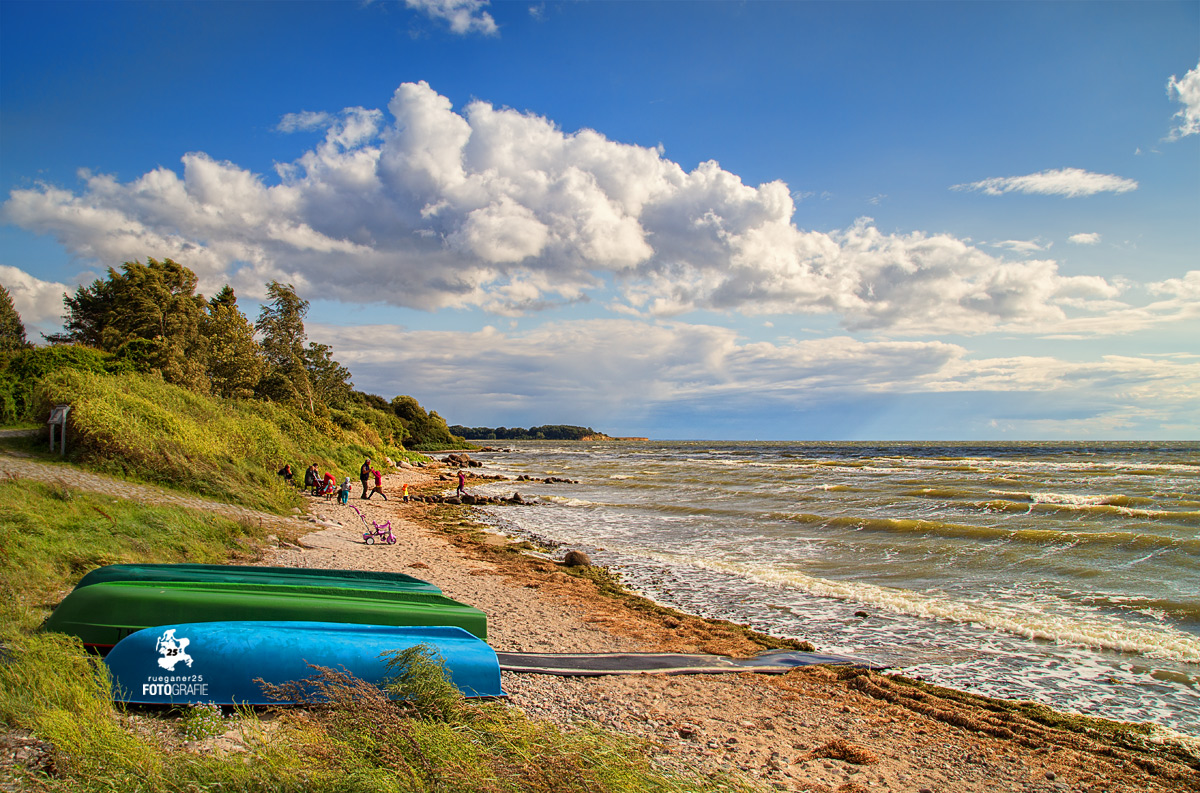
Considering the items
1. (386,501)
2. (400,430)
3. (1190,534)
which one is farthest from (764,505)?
(400,430)

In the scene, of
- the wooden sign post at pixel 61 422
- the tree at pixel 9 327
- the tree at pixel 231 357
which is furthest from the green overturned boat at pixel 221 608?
the tree at pixel 9 327

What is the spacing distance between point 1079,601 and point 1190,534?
8.95 meters

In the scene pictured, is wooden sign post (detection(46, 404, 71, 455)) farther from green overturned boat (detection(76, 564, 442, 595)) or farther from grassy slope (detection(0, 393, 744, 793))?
green overturned boat (detection(76, 564, 442, 595))

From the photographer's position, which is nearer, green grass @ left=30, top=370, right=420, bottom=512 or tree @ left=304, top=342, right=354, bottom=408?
green grass @ left=30, top=370, right=420, bottom=512

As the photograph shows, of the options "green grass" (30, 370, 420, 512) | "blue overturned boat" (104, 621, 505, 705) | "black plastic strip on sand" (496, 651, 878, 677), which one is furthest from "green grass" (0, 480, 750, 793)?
"green grass" (30, 370, 420, 512)

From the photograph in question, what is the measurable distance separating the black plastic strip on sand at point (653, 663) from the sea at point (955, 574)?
676mm

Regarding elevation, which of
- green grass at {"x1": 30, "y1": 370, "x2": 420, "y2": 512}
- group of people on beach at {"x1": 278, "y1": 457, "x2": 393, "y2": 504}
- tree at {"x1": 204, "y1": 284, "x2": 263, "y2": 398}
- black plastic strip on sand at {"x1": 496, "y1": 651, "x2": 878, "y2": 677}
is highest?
tree at {"x1": 204, "y1": 284, "x2": 263, "y2": 398}

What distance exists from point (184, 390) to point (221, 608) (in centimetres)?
1732

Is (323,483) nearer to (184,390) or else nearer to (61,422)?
(184,390)

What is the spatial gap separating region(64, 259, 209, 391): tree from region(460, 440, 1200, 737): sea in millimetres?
14537

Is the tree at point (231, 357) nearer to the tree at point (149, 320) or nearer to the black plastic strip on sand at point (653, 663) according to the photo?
the tree at point (149, 320)

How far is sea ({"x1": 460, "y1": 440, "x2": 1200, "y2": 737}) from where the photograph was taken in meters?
7.77

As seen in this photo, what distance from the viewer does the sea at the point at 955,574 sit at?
777cm

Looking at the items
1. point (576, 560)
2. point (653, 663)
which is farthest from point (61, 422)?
point (653, 663)
